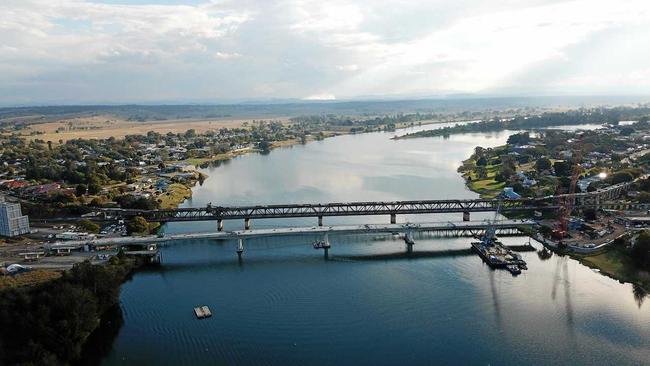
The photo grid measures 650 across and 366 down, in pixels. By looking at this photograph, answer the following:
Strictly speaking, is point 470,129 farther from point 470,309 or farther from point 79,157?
point 470,309

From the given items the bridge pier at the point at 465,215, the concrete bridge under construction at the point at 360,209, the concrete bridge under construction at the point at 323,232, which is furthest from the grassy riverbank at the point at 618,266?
the bridge pier at the point at 465,215

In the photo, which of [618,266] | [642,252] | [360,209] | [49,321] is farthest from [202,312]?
[642,252]

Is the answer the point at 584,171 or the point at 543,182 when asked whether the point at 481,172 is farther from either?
the point at 584,171

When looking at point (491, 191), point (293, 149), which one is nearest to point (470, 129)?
point (293, 149)

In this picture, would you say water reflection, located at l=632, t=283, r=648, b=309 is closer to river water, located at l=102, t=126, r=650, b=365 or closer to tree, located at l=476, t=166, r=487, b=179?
river water, located at l=102, t=126, r=650, b=365

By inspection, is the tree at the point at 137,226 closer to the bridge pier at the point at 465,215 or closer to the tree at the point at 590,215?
the bridge pier at the point at 465,215

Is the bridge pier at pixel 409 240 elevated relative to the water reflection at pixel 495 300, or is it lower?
elevated
